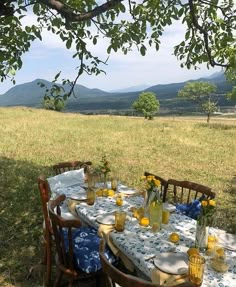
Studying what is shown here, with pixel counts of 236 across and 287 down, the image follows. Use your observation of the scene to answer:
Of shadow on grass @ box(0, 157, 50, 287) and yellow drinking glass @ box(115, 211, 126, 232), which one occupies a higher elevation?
yellow drinking glass @ box(115, 211, 126, 232)

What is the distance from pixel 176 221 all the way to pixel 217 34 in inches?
123

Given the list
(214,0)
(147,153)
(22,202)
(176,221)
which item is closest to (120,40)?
(214,0)

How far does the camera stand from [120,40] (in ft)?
17.0

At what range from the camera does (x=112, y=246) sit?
3.66 m

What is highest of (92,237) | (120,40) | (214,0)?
(214,0)

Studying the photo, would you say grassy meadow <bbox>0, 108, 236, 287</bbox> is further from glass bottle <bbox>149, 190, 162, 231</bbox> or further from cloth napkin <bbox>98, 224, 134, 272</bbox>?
glass bottle <bbox>149, 190, 162, 231</bbox>

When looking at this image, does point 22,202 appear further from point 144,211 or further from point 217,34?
point 217,34

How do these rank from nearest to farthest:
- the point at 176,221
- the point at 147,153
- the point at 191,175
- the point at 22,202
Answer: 1. the point at 176,221
2. the point at 22,202
3. the point at 191,175
4. the point at 147,153

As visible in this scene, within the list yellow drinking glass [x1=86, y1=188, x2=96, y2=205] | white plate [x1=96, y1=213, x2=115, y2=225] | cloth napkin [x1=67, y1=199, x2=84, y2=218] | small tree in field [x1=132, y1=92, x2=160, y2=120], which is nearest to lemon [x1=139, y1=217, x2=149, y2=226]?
white plate [x1=96, y1=213, x2=115, y2=225]

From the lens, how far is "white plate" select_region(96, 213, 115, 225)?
12.9ft

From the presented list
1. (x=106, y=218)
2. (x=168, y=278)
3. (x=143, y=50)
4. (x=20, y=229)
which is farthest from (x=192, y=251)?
(x=20, y=229)

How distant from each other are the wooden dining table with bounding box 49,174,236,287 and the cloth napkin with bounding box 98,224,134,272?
3cm

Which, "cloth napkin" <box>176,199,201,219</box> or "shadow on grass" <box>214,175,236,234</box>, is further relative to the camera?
"shadow on grass" <box>214,175,236,234</box>

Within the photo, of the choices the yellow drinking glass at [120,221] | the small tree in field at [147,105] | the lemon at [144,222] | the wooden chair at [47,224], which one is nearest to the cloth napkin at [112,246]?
the yellow drinking glass at [120,221]
